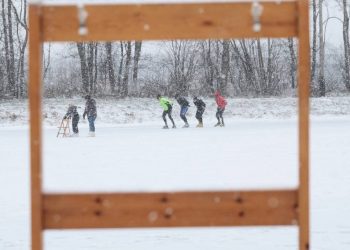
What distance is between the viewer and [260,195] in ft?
11.1

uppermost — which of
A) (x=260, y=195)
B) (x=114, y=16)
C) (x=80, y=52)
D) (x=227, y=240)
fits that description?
(x=80, y=52)

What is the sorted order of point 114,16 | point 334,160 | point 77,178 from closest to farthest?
point 114,16 < point 77,178 < point 334,160

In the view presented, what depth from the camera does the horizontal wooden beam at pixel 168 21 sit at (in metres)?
3.26

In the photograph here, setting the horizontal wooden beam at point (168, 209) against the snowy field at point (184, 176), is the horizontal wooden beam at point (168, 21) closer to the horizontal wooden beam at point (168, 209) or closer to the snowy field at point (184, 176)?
the horizontal wooden beam at point (168, 209)

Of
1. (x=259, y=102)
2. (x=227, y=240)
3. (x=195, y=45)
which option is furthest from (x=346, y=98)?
(x=227, y=240)

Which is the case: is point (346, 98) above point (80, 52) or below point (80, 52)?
below

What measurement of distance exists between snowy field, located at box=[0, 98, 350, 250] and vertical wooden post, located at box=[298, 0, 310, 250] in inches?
77.5

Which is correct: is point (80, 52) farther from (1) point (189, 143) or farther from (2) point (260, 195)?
(2) point (260, 195)

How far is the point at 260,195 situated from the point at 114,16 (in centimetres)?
112

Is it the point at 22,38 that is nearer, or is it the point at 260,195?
the point at 260,195

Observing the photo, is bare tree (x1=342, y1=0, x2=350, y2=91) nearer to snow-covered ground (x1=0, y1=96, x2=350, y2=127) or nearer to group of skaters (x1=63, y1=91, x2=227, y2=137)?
snow-covered ground (x1=0, y1=96, x2=350, y2=127)

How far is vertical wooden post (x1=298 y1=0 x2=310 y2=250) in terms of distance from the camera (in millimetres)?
3258

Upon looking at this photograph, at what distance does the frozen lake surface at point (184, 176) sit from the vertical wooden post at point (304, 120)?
1294 millimetres

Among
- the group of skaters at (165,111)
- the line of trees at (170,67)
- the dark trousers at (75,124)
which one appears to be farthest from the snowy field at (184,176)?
the line of trees at (170,67)
